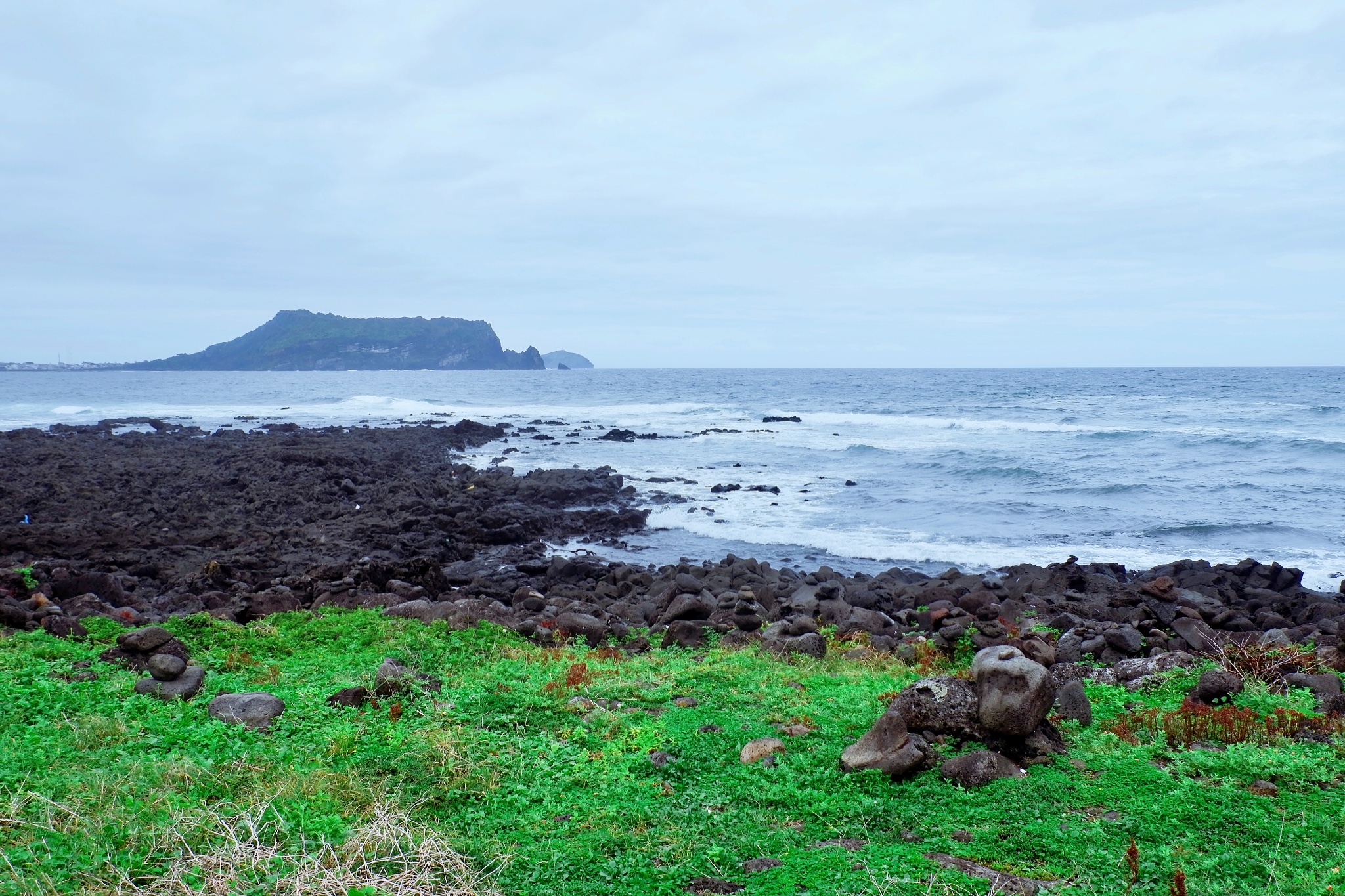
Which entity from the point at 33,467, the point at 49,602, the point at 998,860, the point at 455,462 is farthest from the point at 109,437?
the point at 998,860

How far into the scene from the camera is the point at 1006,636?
10.5 m

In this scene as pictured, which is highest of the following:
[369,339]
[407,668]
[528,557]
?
[369,339]

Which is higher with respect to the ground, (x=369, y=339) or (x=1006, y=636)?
(x=369, y=339)

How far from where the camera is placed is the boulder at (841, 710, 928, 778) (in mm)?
6027

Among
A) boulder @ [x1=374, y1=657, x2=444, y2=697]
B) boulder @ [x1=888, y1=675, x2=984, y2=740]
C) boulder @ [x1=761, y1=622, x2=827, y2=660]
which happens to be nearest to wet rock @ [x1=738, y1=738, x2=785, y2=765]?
boulder @ [x1=888, y1=675, x2=984, y2=740]

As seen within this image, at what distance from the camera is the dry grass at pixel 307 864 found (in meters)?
4.34

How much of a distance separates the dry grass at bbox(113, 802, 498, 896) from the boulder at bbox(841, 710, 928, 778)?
2696mm

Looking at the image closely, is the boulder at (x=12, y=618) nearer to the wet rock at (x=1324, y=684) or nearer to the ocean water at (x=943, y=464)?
the ocean water at (x=943, y=464)

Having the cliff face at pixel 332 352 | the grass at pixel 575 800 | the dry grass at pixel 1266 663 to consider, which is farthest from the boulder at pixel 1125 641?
the cliff face at pixel 332 352

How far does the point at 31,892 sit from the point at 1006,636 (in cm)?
948

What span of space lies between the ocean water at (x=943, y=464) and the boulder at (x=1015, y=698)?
12473 mm

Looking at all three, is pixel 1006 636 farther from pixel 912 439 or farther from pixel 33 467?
pixel 912 439

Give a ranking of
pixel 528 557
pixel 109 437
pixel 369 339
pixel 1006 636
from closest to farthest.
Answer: pixel 1006 636 → pixel 528 557 → pixel 109 437 → pixel 369 339

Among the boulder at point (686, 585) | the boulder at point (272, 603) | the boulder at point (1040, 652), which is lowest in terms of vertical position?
the boulder at point (686, 585)
